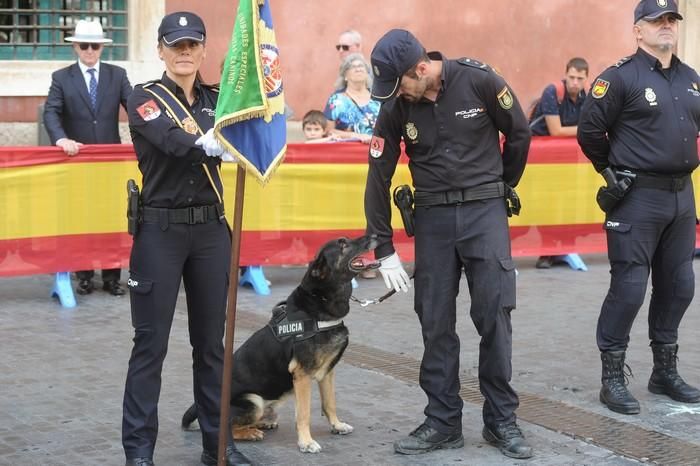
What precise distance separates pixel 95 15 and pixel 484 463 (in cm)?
874

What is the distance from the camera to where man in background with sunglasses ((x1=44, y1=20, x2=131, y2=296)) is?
9836mm

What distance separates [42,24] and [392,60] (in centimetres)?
827

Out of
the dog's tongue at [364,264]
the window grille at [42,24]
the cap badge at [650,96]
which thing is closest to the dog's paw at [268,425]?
the dog's tongue at [364,264]

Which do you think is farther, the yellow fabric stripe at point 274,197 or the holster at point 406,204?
the yellow fabric stripe at point 274,197

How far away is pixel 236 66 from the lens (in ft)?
16.6

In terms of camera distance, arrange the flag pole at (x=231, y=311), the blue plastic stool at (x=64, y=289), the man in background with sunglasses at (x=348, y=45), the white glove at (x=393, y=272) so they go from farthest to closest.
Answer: the man in background with sunglasses at (x=348, y=45) < the blue plastic stool at (x=64, y=289) < the white glove at (x=393, y=272) < the flag pole at (x=231, y=311)

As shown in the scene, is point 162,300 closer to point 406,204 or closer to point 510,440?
point 406,204

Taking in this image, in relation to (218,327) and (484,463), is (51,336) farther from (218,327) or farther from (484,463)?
(484,463)

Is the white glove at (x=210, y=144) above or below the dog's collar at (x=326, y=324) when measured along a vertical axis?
above

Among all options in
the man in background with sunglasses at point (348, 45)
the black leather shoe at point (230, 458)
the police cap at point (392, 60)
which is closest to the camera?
the police cap at point (392, 60)

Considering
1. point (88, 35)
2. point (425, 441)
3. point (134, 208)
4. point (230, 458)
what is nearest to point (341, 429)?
point (425, 441)

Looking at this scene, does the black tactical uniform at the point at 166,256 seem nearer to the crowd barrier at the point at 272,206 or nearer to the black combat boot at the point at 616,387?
the black combat boot at the point at 616,387

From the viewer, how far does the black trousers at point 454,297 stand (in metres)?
5.87

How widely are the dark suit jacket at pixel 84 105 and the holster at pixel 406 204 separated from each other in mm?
4526
